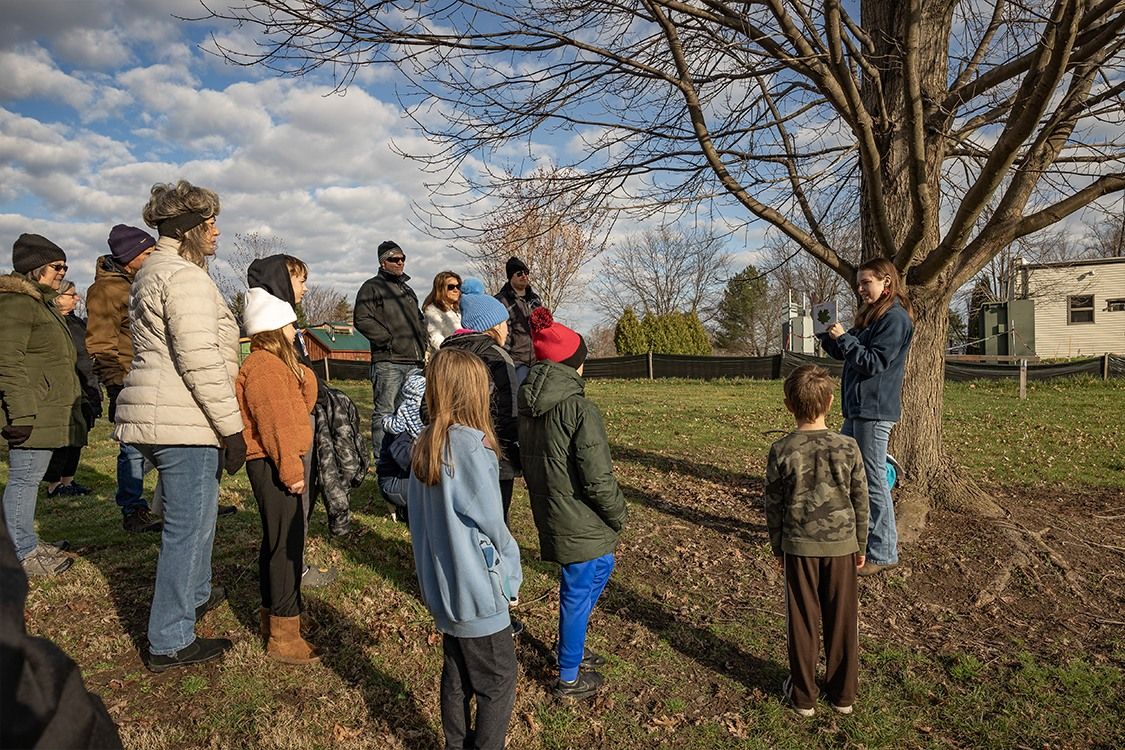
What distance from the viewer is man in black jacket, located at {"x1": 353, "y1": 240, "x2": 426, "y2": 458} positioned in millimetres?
6445

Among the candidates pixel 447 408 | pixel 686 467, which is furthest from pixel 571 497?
pixel 686 467

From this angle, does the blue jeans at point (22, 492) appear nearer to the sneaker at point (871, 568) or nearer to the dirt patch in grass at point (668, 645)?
the dirt patch in grass at point (668, 645)

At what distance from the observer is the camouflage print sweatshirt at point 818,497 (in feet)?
10.5

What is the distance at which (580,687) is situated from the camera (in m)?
3.37

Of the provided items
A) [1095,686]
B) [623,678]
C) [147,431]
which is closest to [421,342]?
[147,431]

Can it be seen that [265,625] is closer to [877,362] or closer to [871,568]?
[871,568]

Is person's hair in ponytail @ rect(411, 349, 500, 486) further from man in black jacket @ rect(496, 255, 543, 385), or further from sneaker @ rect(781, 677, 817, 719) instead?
man in black jacket @ rect(496, 255, 543, 385)

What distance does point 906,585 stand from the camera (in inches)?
181

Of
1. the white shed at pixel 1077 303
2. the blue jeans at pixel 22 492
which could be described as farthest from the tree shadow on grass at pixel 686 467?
the white shed at pixel 1077 303

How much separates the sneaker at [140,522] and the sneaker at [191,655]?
7.69 ft

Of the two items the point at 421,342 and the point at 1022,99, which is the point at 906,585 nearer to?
the point at 1022,99

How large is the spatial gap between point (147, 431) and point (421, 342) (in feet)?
11.5

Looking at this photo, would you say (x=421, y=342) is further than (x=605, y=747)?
Yes

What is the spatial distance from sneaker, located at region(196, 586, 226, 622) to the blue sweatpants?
2.04 metres
